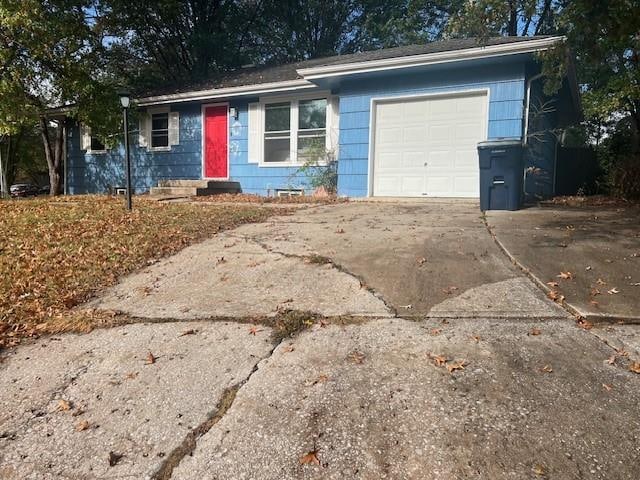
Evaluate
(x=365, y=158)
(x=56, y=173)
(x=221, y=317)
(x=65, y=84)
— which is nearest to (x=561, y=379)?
(x=221, y=317)

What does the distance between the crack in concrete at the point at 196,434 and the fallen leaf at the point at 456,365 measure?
3.80 ft

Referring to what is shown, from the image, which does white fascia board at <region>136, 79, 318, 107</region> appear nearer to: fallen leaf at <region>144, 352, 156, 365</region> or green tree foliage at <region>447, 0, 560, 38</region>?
green tree foliage at <region>447, 0, 560, 38</region>

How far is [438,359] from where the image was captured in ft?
9.28

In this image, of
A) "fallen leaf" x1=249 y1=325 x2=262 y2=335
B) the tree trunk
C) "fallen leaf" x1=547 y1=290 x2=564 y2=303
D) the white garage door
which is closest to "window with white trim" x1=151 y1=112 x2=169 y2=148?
the tree trunk

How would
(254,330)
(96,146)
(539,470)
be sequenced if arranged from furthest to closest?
(96,146) < (254,330) < (539,470)

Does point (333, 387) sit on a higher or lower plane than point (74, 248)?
lower

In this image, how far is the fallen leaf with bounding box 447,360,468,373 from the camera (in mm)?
2708

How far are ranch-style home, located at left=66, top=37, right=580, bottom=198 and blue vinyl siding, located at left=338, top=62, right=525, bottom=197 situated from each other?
23 millimetres

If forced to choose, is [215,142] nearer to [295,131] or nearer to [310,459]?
[295,131]

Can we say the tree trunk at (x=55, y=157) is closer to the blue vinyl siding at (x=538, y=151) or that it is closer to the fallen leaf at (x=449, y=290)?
the blue vinyl siding at (x=538, y=151)

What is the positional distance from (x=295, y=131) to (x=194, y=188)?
3.23m

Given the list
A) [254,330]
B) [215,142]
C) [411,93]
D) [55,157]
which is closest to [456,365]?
[254,330]

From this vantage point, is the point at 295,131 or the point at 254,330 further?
the point at 295,131

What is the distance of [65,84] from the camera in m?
13.7
